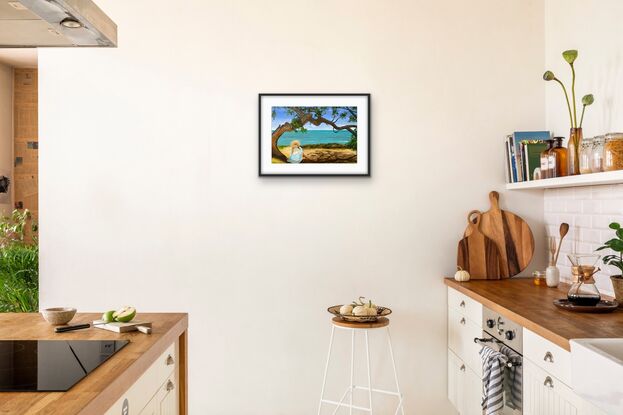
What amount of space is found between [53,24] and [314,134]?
196 cm

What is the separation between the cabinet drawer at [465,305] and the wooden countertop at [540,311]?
5 cm

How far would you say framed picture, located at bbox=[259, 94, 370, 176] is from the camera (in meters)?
3.82


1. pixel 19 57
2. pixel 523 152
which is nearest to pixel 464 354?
pixel 523 152

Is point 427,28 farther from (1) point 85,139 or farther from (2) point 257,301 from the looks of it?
(1) point 85,139

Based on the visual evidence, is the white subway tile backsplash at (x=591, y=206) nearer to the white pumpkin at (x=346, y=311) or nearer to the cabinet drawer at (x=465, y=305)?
the cabinet drawer at (x=465, y=305)

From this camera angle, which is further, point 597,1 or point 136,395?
point 597,1

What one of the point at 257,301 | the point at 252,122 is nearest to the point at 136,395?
the point at 257,301

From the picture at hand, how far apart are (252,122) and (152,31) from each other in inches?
35.0

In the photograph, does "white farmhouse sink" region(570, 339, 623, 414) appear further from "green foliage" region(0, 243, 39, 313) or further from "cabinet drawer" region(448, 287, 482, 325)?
"green foliage" region(0, 243, 39, 313)

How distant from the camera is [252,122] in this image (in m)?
3.85

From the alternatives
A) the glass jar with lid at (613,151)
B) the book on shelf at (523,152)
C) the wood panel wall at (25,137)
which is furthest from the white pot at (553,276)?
the wood panel wall at (25,137)

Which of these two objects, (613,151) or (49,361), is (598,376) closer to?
(613,151)

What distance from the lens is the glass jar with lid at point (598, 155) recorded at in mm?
2713

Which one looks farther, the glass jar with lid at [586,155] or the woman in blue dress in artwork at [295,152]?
the woman in blue dress in artwork at [295,152]
